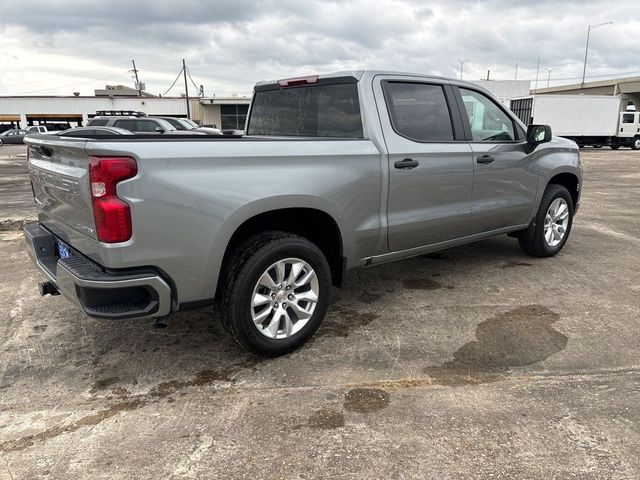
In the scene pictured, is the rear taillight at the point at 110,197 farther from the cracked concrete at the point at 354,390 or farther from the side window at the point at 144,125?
the side window at the point at 144,125

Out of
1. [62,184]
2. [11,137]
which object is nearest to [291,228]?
[62,184]

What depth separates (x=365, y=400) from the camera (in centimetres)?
287

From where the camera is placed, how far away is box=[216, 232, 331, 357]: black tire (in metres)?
3.02

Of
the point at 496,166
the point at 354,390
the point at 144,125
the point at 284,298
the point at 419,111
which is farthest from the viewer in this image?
Answer: the point at 144,125

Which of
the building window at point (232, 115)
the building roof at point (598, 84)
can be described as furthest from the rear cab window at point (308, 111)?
the building roof at point (598, 84)

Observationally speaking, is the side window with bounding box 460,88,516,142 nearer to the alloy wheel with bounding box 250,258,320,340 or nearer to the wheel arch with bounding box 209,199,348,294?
the wheel arch with bounding box 209,199,348,294

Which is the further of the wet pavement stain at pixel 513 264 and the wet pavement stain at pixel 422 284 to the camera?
the wet pavement stain at pixel 513 264

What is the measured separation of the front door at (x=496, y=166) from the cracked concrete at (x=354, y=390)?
69cm

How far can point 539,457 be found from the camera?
237 centimetres

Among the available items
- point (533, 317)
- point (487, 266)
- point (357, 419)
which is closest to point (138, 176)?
point (357, 419)

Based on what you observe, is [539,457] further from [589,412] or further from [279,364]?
[279,364]

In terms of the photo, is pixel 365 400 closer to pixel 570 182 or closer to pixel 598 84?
pixel 570 182

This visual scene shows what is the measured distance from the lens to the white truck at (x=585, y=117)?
28.6 m

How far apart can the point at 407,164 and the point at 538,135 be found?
179 cm
